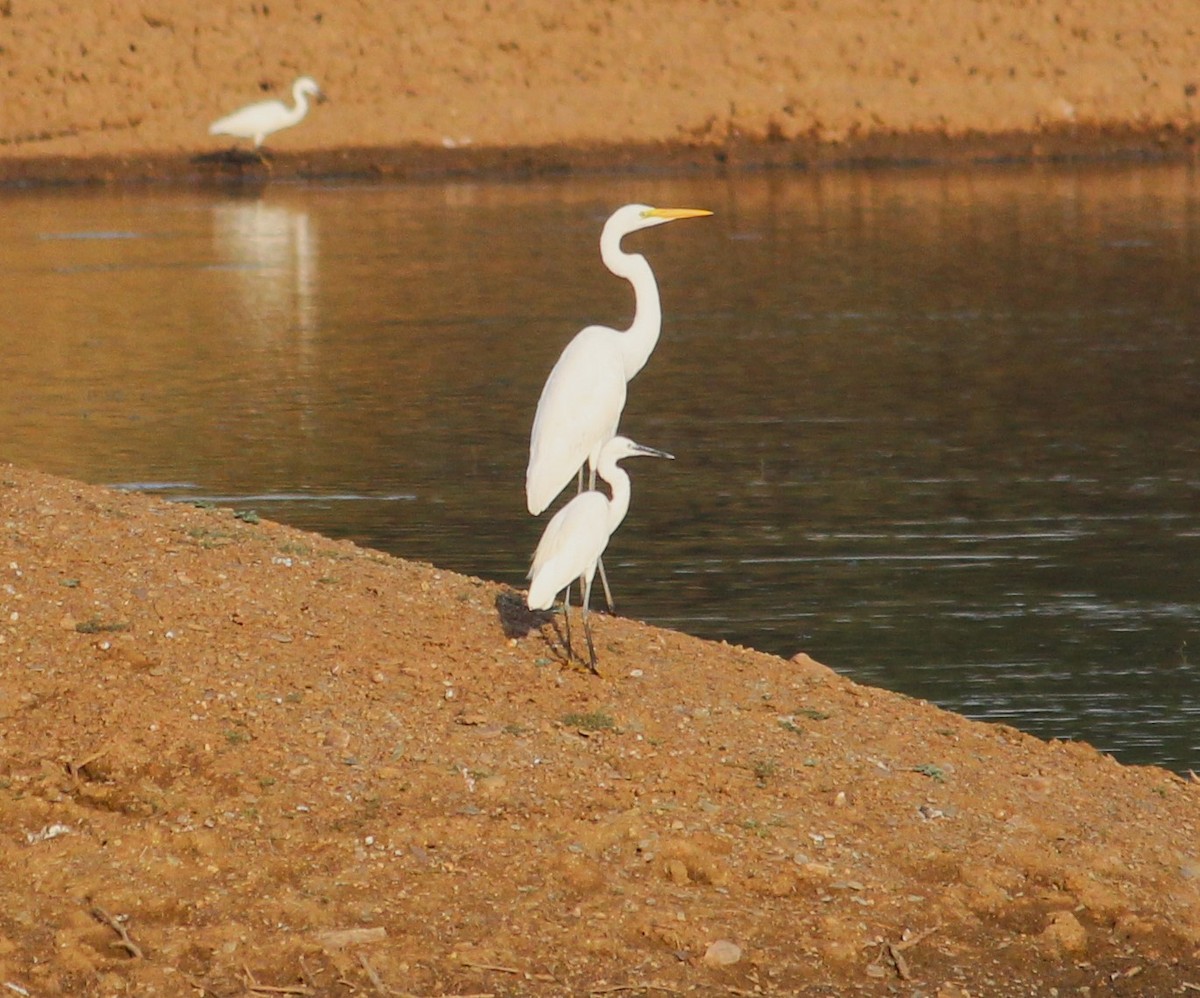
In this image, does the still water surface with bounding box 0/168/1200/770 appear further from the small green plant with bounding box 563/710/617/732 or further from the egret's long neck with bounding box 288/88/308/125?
the egret's long neck with bounding box 288/88/308/125

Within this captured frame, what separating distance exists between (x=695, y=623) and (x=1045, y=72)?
124 ft

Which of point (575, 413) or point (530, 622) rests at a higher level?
point (575, 413)

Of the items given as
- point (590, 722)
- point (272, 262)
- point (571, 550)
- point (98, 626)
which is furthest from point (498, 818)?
point (272, 262)

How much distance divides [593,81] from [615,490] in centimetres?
3816

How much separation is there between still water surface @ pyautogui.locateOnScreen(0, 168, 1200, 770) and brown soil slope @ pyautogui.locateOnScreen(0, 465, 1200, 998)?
2211mm

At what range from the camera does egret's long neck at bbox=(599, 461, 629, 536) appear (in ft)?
29.7

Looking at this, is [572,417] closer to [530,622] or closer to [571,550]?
[530,622]

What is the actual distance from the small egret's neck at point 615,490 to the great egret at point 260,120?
34579 mm

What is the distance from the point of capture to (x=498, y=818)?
742 cm

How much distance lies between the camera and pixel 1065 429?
1827cm

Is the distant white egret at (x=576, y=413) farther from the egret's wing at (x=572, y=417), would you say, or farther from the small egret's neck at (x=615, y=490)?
the small egret's neck at (x=615, y=490)

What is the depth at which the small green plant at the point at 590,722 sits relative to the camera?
8117mm

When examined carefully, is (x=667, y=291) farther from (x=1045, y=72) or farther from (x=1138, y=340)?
(x=1045, y=72)

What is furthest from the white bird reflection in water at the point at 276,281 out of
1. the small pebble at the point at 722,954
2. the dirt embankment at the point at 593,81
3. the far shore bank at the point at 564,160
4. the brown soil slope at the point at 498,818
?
the small pebble at the point at 722,954
